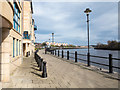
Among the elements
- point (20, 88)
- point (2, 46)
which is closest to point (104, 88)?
point (20, 88)

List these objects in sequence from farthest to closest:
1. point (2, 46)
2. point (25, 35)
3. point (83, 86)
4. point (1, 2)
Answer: point (25, 35) → point (2, 46) → point (83, 86) → point (1, 2)

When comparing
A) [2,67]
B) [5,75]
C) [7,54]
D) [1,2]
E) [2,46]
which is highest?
[1,2]

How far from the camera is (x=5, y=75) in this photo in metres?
5.07

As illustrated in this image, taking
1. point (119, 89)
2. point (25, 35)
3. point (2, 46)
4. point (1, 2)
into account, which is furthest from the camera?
point (25, 35)

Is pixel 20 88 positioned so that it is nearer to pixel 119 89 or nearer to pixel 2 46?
pixel 2 46

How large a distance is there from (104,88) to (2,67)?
5039 millimetres

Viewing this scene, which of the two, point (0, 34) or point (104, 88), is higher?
point (0, 34)

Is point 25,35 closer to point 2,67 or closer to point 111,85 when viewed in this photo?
point 2,67

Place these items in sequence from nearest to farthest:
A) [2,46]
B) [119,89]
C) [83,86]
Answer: [119,89] < [83,86] < [2,46]

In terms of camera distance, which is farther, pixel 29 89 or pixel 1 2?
pixel 29 89

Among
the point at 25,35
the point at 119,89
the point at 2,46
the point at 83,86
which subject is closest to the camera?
the point at 119,89

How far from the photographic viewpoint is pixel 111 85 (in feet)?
14.8

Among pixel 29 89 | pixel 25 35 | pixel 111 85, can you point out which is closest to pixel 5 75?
pixel 29 89

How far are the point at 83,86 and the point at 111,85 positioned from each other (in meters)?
1.32
